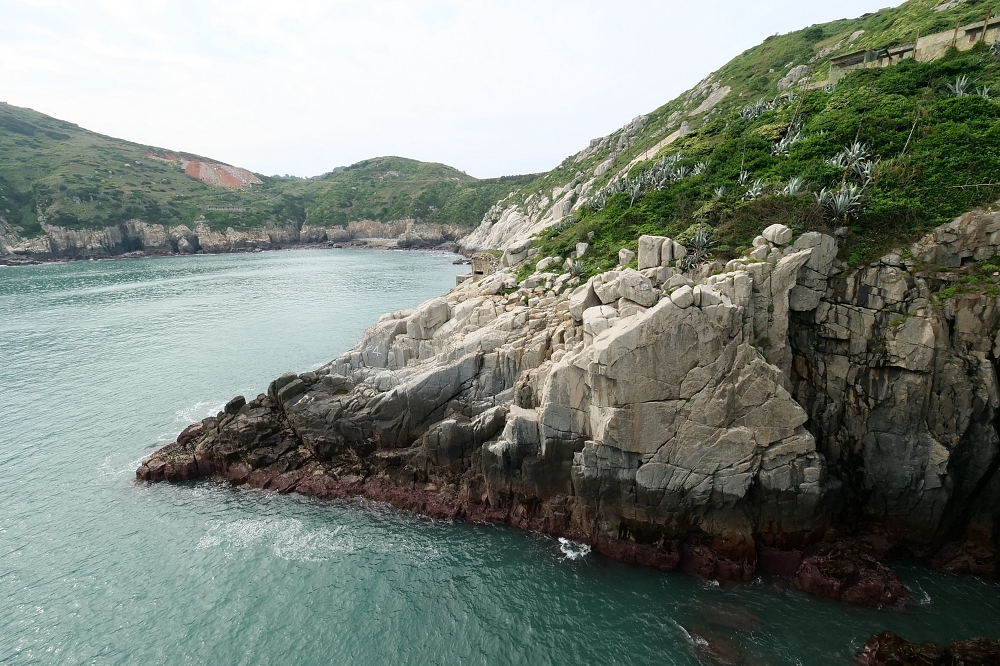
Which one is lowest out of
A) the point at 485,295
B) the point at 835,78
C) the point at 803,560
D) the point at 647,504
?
the point at 803,560

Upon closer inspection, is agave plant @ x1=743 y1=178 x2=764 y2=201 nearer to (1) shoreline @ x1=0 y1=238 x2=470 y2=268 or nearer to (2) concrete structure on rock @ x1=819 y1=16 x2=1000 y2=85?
(2) concrete structure on rock @ x1=819 y1=16 x2=1000 y2=85

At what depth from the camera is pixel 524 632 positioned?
55.2ft

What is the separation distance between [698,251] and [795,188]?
5831 mm

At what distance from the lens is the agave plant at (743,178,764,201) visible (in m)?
23.6

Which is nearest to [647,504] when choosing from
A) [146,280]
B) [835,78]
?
[835,78]

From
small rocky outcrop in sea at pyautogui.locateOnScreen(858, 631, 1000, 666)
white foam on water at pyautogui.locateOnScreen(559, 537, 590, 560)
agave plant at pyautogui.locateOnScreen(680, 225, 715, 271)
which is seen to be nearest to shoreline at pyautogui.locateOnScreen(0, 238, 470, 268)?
agave plant at pyautogui.locateOnScreen(680, 225, 715, 271)

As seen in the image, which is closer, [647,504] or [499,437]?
[647,504]

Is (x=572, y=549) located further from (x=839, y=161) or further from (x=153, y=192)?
(x=153, y=192)

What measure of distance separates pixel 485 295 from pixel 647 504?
1611 cm

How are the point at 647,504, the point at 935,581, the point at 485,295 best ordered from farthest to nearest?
the point at 485,295 < the point at 647,504 < the point at 935,581

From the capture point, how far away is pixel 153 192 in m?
146

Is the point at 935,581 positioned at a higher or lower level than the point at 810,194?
lower

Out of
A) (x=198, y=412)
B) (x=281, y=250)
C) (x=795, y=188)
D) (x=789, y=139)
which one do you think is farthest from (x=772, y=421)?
(x=281, y=250)

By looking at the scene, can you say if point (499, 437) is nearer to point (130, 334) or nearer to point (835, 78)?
point (835, 78)
